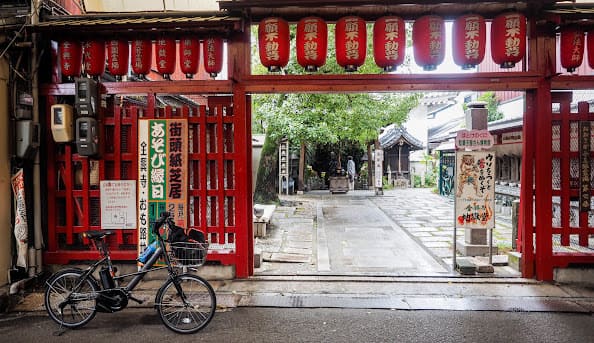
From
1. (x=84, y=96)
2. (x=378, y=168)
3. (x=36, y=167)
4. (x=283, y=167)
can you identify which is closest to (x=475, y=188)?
(x=84, y=96)

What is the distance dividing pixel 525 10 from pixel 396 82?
2799mm

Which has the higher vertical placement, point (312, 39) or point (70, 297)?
point (312, 39)

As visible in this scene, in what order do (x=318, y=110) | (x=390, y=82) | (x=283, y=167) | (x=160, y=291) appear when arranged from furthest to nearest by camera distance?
(x=283, y=167)
(x=318, y=110)
(x=390, y=82)
(x=160, y=291)

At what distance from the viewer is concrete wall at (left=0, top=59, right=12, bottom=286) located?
7.32m

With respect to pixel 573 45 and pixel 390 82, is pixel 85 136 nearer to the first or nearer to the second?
pixel 390 82

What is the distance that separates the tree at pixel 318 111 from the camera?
56.4 ft

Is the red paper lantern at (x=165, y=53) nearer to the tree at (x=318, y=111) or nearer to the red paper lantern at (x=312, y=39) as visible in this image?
the red paper lantern at (x=312, y=39)

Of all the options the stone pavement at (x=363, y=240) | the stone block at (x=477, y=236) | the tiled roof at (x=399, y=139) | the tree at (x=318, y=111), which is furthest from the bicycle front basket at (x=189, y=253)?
the tiled roof at (x=399, y=139)

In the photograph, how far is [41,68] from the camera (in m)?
8.23

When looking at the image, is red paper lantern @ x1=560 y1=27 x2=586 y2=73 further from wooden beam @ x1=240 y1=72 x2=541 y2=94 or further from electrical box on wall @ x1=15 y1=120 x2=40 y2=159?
electrical box on wall @ x1=15 y1=120 x2=40 y2=159

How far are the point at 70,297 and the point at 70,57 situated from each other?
4.84 meters

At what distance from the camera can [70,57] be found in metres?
8.14

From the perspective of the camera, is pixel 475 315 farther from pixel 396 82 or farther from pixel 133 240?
pixel 133 240

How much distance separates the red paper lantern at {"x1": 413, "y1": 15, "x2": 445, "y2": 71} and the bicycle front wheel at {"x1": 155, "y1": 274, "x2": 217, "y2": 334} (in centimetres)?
562
